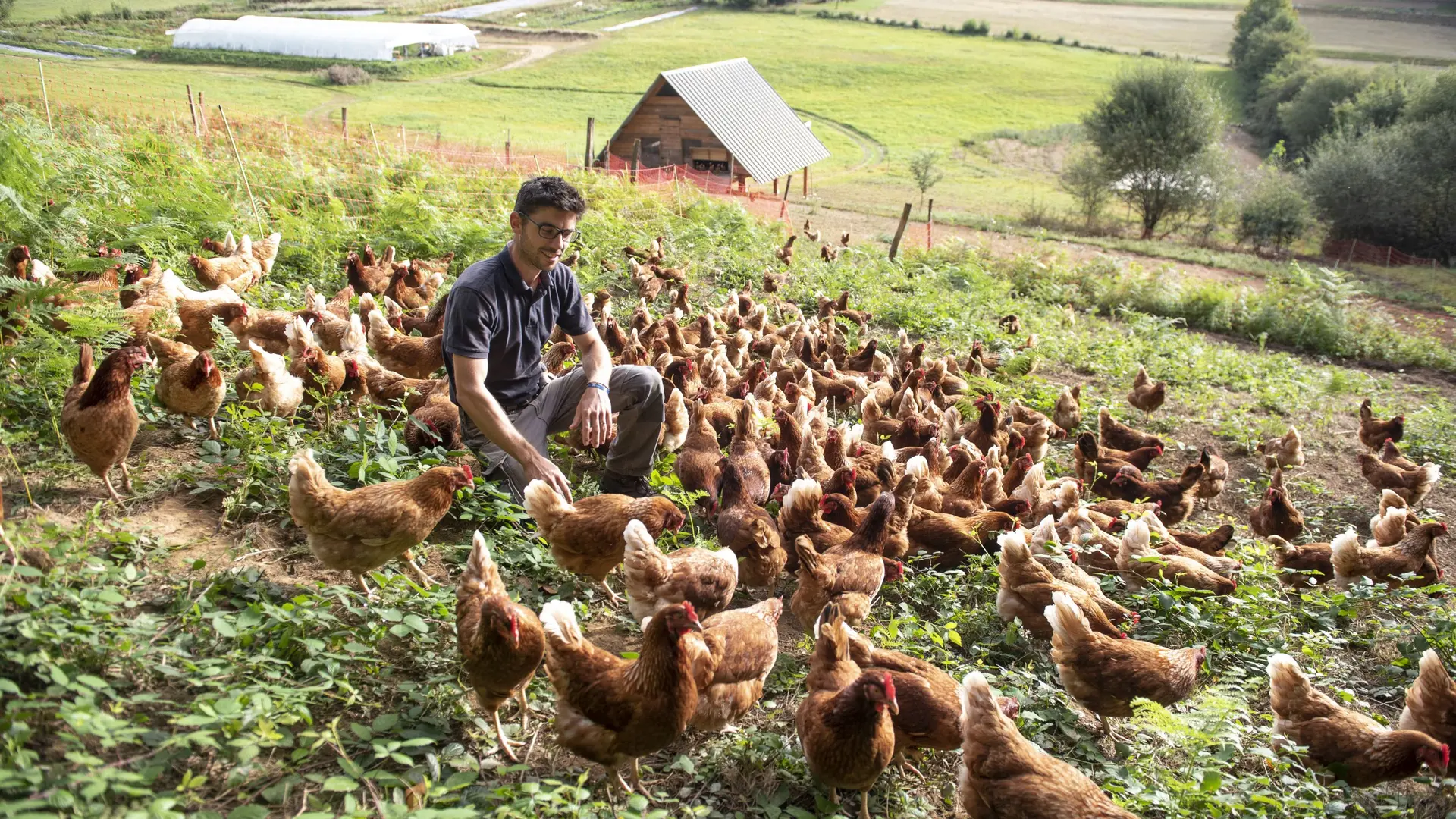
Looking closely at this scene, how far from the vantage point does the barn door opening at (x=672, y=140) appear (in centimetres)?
2891

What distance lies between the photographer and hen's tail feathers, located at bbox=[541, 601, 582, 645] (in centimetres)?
317

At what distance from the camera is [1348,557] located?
231 inches

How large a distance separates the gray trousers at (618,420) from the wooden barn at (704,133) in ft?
77.1

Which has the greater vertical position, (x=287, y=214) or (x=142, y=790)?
(x=287, y=214)

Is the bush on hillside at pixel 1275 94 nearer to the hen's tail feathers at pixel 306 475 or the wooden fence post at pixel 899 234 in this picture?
the wooden fence post at pixel 899 234

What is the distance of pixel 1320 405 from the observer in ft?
34.0

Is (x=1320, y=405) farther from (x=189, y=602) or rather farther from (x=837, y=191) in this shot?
(x=837, y=191)

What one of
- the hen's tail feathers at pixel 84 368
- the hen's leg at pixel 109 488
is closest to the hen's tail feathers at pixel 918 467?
the hen's leg at pixel 109 488

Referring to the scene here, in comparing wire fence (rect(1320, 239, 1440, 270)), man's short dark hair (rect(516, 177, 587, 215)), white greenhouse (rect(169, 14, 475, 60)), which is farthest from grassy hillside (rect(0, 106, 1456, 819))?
white greenhouse (rect(169, 14, 475, 60))

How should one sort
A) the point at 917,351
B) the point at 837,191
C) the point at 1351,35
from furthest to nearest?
the point at 1351,35 → the point at 837,191 → the point at 917,351

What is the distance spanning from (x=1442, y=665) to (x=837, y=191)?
3284 cm

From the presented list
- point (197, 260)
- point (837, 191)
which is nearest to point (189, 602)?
point (197, 260)

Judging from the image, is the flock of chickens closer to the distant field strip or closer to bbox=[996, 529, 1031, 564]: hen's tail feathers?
bbox=[996, 529, 1031, 564]: hen's tail feathers

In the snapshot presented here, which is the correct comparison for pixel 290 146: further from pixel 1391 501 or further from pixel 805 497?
pixel 1391 501
